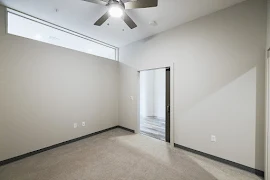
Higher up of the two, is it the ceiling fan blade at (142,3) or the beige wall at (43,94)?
the ceiling fan blade at (142,3)

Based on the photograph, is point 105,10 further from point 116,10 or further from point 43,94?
point 43,94

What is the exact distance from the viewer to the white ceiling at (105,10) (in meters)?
2.20

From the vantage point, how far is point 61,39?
3.12m

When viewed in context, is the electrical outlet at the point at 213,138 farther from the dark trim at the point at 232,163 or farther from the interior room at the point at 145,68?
the dark trim at the point at 232,163

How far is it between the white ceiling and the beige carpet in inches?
116

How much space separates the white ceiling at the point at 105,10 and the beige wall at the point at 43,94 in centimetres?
58

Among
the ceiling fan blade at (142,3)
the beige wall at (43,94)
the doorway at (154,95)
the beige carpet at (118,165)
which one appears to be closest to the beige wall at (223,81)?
the beige carpet at (118,165)

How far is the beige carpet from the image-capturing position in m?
1.96

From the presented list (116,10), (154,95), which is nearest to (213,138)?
(116,10)

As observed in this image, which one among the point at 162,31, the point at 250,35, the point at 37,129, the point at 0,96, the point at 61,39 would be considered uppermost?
the point at 162,31

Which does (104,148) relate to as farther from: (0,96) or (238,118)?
(238,118)

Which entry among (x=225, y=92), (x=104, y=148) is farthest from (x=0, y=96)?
(x=225, y=92)

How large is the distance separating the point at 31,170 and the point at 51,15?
2.98 metres

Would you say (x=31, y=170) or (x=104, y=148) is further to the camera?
(x=104, y=148)
